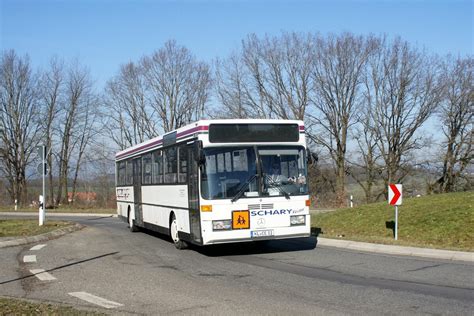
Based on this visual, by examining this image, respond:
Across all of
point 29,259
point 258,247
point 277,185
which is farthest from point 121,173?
point 277,185

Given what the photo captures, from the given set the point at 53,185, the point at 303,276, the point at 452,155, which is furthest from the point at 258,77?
the point at 303,276

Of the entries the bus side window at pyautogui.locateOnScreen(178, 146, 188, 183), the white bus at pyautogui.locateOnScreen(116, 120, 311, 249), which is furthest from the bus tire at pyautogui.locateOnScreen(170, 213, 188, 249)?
the bus side window at pyautogui.locateOnScreen(178, 146, 188, 183)

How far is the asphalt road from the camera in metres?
7.61

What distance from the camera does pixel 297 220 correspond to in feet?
42.6

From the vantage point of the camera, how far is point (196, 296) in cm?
840

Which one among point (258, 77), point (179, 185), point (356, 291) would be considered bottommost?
point (356, 291)

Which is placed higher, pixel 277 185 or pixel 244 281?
pixel 277 185

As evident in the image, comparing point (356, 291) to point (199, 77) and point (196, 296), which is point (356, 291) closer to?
point (196, 296)

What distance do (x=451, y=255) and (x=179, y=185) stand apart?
677 centimetres

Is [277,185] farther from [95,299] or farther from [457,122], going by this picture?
[457,122]

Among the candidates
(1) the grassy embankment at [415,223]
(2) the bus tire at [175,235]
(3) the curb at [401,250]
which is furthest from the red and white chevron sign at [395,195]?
(2) the bus tire at [175,235]

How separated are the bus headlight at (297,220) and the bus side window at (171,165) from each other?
3.51 metres

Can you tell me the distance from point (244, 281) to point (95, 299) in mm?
2689

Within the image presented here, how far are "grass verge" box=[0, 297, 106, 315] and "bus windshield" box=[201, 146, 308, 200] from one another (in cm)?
547
